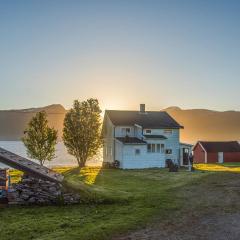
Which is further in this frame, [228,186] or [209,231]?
[228,186]

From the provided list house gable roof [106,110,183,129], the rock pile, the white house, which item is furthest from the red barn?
the rock pile

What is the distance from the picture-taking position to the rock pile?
69.1 feet

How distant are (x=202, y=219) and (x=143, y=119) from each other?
1694 inches

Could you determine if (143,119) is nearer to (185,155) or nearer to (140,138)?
(140,138)

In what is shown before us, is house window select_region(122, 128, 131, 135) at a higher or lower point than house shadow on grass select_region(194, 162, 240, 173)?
higher

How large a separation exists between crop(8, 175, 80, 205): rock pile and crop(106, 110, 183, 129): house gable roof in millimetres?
35049

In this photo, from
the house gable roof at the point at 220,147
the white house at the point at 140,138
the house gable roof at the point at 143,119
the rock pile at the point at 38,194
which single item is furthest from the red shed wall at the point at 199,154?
the rock pile at the point at 38,194

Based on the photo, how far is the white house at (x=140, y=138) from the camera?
52844 millimetres

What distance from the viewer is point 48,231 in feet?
50.4

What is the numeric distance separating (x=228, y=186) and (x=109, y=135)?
3573 centimetres

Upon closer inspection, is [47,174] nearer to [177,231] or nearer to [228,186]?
[177,231]

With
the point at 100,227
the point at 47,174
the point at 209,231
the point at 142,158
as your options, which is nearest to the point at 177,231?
the point at 209,231

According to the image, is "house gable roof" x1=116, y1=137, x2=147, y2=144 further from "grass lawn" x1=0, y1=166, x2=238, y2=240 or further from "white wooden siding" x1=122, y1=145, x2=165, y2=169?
"grass lawn" x1=0, y1=166, x2=238, y2=240

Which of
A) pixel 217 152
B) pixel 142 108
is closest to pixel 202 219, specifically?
pixel 142 108
